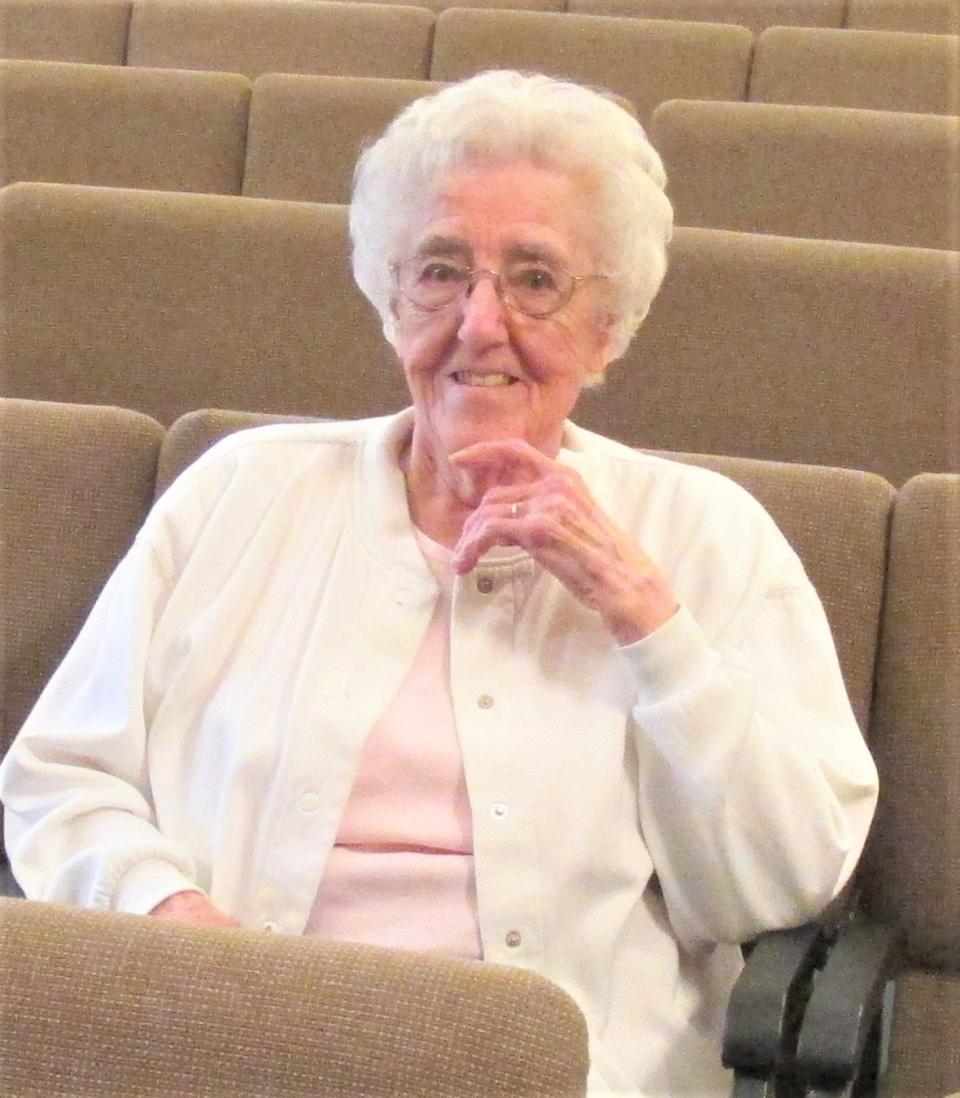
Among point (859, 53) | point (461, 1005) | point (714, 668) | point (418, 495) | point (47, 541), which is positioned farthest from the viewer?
point (859, 53)

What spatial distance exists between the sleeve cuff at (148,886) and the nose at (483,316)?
1.69 ft

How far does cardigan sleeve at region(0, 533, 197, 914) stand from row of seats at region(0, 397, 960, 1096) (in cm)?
17

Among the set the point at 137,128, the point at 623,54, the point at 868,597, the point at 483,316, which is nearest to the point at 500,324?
the point at 483,316

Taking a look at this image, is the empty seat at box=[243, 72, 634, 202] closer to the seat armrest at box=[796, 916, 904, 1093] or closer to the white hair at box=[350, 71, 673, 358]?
the white hair at box=[350, 71, 673, 358]

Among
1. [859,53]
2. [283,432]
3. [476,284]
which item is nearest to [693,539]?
[476,284]

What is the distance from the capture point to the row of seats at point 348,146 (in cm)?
210

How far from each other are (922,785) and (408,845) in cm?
47

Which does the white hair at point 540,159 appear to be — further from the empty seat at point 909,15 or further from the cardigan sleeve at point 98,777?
the empty seat at point 909,15

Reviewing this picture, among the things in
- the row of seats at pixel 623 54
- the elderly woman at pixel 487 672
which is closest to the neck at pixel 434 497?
the elderly woman at pixel 487 672

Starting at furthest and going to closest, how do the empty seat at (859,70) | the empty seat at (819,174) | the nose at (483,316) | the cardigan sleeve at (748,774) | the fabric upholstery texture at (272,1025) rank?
the empty seat at (859,70) < the empty seat at (819,174) < the nose at (483,316) < the cardigan sleeve at (748,774) < the fabric upholstery texture at (272,1025)

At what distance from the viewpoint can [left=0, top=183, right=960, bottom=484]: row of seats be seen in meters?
1.61

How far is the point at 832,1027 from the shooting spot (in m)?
1.00

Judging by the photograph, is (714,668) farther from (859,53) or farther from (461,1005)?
(859,53)

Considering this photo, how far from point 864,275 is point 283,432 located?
→ 706 millimetres
